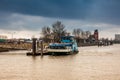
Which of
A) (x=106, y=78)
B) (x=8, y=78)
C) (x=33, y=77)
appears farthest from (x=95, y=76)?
(x=8, y=78)

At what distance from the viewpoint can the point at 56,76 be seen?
42156 millimetres

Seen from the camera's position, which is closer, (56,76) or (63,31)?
(56,76)

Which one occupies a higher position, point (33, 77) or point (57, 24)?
point (57, 24)

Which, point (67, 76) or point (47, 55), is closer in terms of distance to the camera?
point (67, 76)

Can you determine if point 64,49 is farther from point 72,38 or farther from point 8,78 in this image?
point 8,78

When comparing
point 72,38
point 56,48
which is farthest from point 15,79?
point 72,38

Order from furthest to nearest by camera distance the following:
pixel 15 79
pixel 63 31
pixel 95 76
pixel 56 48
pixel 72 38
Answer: pixel 63 31 → pixel 72 38 → pixel 56 48 → pixel 95 76 → pixel 15 79

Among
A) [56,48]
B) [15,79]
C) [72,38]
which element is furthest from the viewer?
[72,38]

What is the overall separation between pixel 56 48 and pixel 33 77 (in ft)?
150

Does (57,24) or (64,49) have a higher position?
(57,24)

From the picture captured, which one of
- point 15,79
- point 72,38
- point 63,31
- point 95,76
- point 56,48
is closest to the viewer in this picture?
point 15,79

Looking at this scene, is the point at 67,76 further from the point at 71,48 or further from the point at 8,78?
the point at 71,48

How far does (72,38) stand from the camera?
316 ft

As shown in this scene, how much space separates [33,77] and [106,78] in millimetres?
8362
